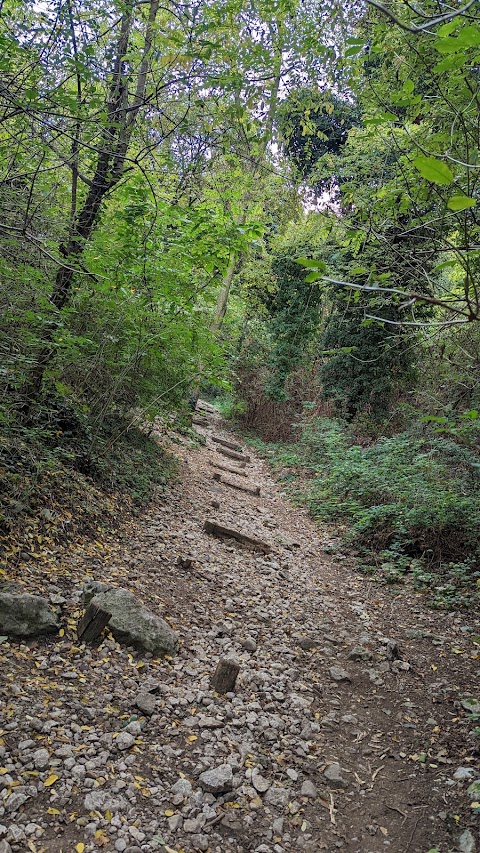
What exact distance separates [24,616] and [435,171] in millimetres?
3462

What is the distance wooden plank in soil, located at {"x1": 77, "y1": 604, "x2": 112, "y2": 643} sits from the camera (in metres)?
3.50

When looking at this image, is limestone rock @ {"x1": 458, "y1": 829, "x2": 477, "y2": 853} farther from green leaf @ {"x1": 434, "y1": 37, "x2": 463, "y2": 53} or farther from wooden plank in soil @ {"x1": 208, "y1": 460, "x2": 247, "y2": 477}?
wooden plank in soil @ {"x1": 208, "y1": 460, "x2": 247, "y2": 477}

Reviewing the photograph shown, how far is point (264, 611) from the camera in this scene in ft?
15.8

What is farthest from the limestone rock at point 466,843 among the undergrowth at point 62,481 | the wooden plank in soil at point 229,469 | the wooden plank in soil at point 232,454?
the wooden plank in soil at point 232,454

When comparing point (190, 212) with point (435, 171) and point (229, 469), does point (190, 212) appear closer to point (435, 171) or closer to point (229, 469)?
point (435, 171)

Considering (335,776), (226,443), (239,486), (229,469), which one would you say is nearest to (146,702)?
(335,776)

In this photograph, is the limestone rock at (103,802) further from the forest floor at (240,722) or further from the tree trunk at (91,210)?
the tree trunk at (91,210)

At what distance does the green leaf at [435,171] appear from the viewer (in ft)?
3.69

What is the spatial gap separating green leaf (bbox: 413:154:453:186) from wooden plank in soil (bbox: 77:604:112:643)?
11.1ft

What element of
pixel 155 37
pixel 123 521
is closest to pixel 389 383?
pixel 123 521

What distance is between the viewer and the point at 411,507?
6.98m

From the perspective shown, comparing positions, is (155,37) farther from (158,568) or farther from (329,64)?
(158,568)

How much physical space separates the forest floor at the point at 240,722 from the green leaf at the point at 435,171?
9.51ft

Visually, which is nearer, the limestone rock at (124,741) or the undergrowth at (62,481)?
the limestone rock at (124,741)
